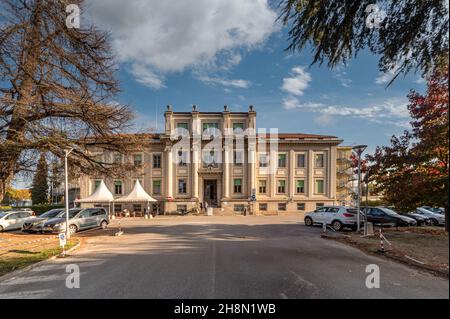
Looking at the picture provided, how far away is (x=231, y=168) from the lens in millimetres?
39344

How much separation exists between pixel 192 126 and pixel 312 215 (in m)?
24.2

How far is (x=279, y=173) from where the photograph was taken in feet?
132

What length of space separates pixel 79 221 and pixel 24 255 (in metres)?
7.92

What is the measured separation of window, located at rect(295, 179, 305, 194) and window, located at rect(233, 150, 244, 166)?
30.2ft

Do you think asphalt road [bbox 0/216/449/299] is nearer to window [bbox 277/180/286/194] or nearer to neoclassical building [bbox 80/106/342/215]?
neoclassical building [bbox 80/106/342/215]

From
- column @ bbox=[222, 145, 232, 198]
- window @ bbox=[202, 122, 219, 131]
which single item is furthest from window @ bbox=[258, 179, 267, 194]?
window @ bbox=[202, 122, 219, 131]

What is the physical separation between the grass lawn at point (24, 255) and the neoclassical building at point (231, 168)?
26.6 metres

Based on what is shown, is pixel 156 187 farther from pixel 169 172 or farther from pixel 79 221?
pixel 79 221

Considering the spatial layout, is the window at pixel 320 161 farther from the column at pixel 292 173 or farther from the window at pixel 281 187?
the window at pixel 281 187

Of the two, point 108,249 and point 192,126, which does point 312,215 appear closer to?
point 108,249

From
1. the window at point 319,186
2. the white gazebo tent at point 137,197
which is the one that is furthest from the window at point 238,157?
the white gazebo tent at point 137,197

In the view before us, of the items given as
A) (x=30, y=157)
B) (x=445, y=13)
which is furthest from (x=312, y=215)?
(x=30, y=157)

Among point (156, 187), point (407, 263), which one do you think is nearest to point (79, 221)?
point (407, 263)

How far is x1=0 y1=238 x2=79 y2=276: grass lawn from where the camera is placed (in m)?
8.52
